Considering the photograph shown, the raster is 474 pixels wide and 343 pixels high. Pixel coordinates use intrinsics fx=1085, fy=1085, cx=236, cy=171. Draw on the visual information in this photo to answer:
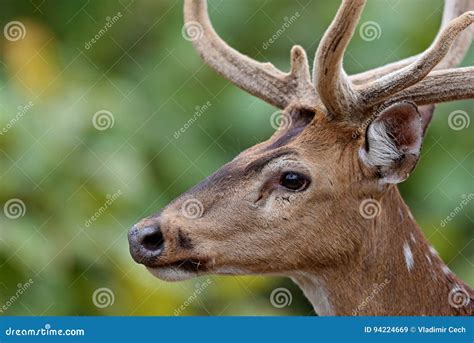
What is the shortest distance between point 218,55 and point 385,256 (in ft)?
3.28

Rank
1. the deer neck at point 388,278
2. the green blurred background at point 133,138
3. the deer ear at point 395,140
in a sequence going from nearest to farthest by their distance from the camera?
1. the deer ear at point 395,140
2. the deer neck at point 388,278
3. the green blurred background at point 133,138

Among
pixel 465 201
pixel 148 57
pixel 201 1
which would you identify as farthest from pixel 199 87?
pixel 201 1

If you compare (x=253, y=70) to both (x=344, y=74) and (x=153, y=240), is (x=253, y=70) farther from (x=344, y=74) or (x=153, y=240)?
(x=153, y=240)

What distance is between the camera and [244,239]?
3.61 m

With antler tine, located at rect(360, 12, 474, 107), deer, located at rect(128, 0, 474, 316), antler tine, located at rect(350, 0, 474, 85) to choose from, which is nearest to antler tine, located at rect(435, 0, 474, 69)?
antler tine, located at rect(350, 0, 474, 85)

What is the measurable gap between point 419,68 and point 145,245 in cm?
106

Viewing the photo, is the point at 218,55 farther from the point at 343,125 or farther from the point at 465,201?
the point at 465,201

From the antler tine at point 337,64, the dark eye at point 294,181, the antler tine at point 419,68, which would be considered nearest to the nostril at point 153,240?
the dark eye at point 294,181

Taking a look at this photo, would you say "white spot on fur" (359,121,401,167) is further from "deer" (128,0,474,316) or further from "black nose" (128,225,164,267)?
"black nose" (128,225,164,267)

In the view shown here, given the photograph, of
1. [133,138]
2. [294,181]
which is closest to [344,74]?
[294,181]

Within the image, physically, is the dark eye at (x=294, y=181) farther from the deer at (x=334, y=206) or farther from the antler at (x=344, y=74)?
the antler at (x=344, y=74)

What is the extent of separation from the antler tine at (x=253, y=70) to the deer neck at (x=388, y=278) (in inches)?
20.2

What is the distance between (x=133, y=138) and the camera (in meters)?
6.18

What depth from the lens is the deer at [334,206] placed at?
3.53 metres
